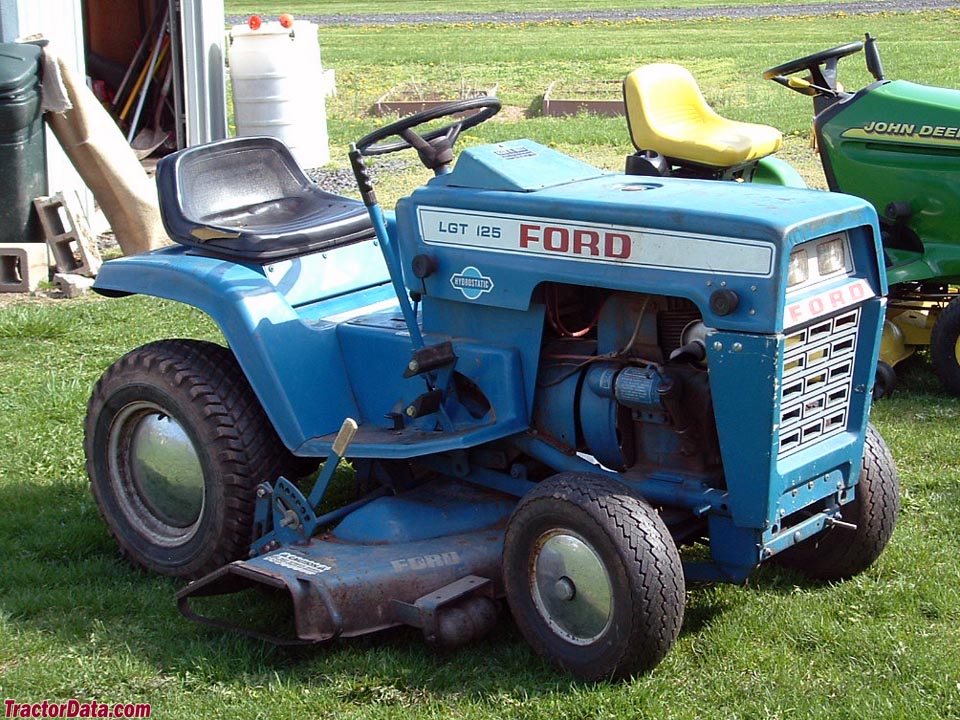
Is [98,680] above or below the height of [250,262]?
below

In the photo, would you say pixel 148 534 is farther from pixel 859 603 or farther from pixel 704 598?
pixel 859 603

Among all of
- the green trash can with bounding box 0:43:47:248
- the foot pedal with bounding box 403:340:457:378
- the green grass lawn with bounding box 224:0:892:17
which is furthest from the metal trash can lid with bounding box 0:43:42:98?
the green grass lawn with bounding box 224:0:892:17

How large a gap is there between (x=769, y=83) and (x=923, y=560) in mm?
13344

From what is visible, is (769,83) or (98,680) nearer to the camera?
(98,680)

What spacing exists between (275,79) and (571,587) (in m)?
8.47

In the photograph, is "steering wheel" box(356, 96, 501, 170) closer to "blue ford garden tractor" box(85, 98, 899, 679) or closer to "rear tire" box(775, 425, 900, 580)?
"blue ford garden tractor" box(85, 98, 899, 679)

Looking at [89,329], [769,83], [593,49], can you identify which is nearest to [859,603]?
[89,329]

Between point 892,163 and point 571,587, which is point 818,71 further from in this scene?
point 571,587

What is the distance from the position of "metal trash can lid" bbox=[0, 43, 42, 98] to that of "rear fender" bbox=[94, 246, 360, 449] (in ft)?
12.3

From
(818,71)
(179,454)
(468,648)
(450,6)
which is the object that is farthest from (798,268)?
(450,6)

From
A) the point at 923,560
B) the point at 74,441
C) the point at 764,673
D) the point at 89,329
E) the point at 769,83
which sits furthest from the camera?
the point at 769,83

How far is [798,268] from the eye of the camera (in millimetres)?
3371

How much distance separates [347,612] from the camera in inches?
141

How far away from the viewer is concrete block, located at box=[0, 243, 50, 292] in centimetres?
772
